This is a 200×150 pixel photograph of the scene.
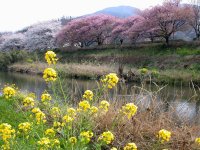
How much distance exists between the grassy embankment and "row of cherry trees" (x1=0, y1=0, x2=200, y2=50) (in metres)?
1.68

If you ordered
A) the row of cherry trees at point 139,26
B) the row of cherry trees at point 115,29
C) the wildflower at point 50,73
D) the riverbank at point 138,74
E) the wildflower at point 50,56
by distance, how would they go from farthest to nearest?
the row of cherry trees at point 115,29 < the row of cherry trees at point 139,26 < the riverbank at point 138,74 < the wildflower at point 50,56 < the wildflower at point 50,73

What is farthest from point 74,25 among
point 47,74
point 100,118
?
point 47,74

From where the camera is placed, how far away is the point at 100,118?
5438 mm

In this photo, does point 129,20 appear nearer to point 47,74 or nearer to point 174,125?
point 174,125

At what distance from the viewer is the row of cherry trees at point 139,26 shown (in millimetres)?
25547

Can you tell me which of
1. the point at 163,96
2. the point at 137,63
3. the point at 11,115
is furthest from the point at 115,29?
the point at 11,115

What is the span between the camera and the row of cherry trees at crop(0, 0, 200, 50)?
25.8 m

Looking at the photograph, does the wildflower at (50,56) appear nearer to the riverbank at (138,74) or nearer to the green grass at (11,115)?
the green grass at (11,115)

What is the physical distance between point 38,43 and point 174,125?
36953 mm

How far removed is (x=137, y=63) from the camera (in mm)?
24234

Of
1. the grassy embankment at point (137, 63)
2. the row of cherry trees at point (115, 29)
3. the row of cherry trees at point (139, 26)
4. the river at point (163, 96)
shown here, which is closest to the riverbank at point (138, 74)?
the grassy embankment at point (137, 63)

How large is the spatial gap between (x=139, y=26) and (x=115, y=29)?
166 inches

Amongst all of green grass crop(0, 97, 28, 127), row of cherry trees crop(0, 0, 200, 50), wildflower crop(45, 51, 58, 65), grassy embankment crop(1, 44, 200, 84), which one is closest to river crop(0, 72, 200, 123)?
green grass crop(0, 97, 28, 127)

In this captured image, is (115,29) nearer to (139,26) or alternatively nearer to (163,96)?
(139,26)
